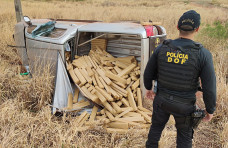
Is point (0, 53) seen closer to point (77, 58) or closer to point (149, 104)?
point (77, 58)

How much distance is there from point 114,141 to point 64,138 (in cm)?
88

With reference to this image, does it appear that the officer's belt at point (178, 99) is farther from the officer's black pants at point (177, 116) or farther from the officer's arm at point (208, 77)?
the officer's arm at point (208, 77)

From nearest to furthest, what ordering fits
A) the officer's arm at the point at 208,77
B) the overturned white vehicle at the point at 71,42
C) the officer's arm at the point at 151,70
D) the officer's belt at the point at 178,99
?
1. the officer's arm at the point at 208,77
2. the officer's belt at the point at 178,99
3. the officer's arm at the point at 151,70
4. the overturned white vehicle at the point at 71,42

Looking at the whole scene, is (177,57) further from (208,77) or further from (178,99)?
(178,99)

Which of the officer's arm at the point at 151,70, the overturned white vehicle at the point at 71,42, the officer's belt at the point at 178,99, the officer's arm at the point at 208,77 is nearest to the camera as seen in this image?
the officer's arm at the point at 208,77

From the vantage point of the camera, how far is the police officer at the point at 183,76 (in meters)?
2.04

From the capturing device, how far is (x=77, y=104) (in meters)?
4.05

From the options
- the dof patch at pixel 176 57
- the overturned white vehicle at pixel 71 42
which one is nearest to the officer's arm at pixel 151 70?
the dof patch at pixel 176 57

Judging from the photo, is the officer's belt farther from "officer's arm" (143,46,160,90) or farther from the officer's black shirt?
"officer's arm" (143,46,160,90)

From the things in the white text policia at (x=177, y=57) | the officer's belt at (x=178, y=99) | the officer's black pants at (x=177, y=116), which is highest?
the white text policia at (x=177, y=57)

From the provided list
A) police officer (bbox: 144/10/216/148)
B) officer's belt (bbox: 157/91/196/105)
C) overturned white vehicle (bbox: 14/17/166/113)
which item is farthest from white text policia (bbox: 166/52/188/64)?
overturned white vehicle (bbox: 14/17/166/113)

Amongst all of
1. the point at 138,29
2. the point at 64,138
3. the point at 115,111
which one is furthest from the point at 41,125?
the point at 138,29

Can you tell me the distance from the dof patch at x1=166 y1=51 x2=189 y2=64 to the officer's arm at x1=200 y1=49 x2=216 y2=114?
17cm

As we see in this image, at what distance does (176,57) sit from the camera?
6.97 feet
